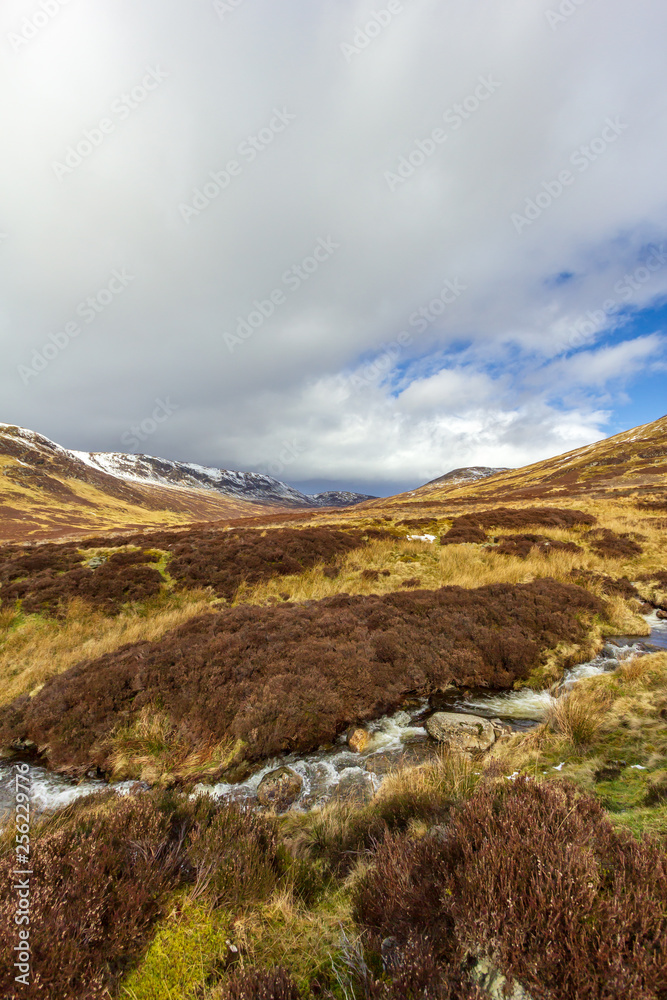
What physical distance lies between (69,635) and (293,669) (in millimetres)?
8394

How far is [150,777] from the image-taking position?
268 inches

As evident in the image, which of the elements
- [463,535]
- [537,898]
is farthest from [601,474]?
[537,898]

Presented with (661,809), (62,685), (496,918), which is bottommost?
(62,685)

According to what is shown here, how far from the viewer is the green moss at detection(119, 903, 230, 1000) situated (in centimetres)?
281

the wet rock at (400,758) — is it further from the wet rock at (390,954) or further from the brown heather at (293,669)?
the wet rock at (390,954)

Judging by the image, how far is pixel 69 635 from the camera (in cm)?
1230

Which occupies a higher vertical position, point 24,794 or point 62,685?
point 62,685

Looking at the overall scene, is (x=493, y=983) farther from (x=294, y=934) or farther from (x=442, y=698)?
(x=442, y=698)

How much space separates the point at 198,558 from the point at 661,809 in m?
17.3

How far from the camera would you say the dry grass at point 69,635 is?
10.3 meters

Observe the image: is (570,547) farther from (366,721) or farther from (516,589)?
(366,721)

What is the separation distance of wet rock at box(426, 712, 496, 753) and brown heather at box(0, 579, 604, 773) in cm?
130

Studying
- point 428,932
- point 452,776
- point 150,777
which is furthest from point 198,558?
point 428,932

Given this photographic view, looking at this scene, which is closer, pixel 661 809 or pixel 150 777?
pixel 661 809
